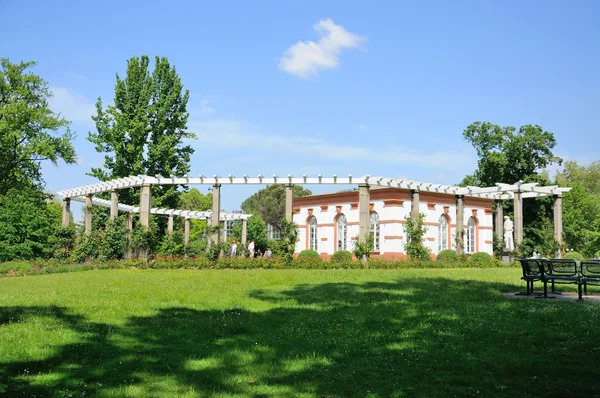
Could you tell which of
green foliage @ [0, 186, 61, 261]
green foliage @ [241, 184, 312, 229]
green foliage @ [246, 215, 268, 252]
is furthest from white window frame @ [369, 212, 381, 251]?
green foliage @ [241, 184, 312, 229]

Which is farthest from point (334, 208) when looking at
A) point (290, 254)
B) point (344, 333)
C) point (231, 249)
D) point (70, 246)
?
point (344, 333)

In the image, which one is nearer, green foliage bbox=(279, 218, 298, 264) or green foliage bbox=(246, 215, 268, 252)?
green foliage bbox=(279, 218, 298, 264)

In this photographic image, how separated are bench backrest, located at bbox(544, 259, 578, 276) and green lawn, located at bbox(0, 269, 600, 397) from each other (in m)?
1.24

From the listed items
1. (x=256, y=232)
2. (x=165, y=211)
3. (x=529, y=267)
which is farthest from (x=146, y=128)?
(x=529, y=267)

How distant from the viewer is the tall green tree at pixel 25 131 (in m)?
37.3

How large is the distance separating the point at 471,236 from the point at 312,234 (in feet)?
38.8

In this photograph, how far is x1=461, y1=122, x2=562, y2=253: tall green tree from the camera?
41.9 meters

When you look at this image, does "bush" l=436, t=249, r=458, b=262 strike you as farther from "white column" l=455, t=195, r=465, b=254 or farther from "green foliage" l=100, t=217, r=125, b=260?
"green foliage" l=100, t=217, r=125, b=260

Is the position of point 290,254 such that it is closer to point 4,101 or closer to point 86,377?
point 86,377

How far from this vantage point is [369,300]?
10992 mm

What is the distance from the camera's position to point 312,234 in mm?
42344

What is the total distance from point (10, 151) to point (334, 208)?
22.7 metres

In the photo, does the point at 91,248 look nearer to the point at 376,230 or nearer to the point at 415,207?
the point at 415,207

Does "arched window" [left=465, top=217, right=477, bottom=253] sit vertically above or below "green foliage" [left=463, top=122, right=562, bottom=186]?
below
